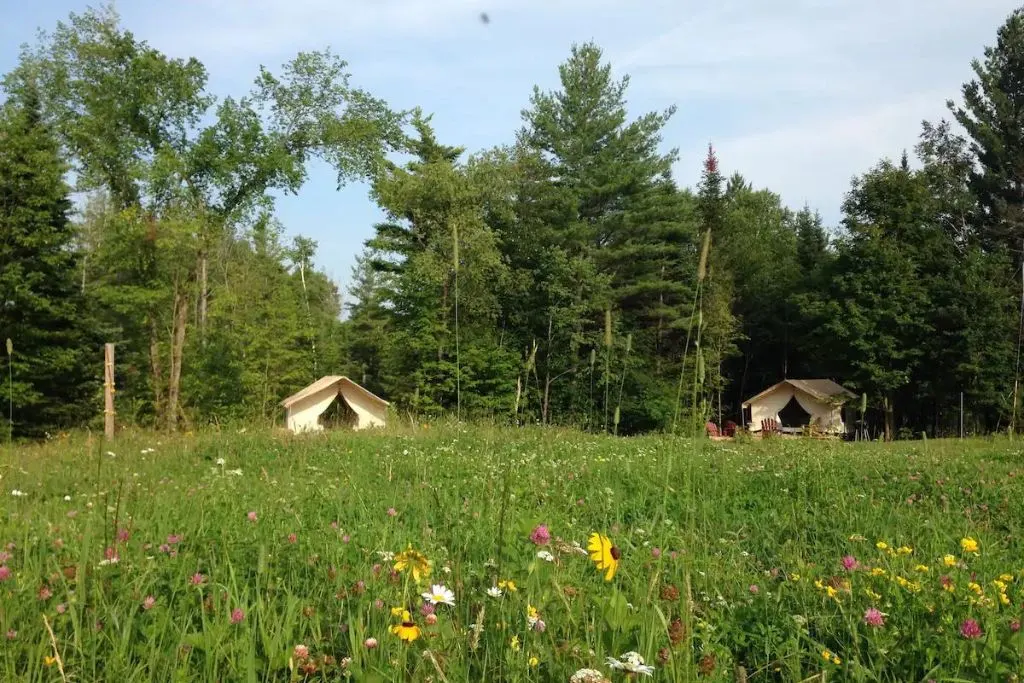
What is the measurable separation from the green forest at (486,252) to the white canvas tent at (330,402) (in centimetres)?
236

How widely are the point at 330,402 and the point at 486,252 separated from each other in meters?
8.90

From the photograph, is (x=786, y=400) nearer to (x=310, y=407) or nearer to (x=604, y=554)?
(x=310, y=407)

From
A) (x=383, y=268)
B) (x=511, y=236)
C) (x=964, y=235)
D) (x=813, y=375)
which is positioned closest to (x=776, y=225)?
(x=813, y=375)

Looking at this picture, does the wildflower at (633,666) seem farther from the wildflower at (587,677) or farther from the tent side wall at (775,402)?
the tent side wall at (775,402)

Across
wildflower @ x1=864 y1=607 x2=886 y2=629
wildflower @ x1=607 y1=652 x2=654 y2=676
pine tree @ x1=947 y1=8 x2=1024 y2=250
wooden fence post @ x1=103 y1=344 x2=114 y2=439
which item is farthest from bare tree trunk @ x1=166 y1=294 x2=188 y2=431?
pine tree @ x1=947 y1=8 x2=1024 y2=250

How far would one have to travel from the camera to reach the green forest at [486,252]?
23734 mm

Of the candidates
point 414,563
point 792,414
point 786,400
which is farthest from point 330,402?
point 414,563

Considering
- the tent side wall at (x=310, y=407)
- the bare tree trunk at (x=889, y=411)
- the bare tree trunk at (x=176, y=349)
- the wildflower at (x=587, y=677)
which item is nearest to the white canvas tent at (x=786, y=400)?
the bare tree trunk at (x=889, y=411)

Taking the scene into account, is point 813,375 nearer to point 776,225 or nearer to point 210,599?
point 776,225

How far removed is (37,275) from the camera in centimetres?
2223

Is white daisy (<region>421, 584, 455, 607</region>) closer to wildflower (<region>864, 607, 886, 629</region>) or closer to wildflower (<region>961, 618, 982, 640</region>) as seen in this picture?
wildflower (<region>864, 607, 886, 629</region>)

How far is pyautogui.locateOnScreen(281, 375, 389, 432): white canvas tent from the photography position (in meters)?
29.0

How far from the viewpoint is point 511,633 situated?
1.92m

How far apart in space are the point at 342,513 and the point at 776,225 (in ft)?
178
